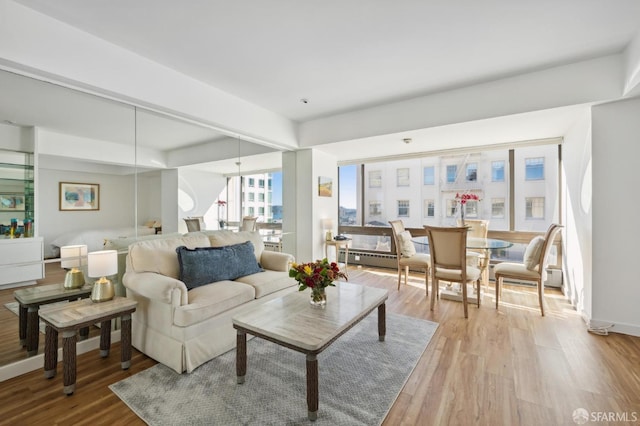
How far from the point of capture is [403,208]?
5.59 m

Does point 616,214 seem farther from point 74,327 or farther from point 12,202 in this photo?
point 12,202

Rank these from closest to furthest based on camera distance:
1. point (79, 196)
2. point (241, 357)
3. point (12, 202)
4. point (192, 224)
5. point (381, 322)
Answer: point (241, 357) < point (12, 202) < point (79, 196) < point (381, 322) < point (192, 224)

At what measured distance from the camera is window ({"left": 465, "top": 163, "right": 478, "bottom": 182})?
494 cm

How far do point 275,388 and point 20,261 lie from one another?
2196 mm

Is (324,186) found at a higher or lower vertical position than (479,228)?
higher

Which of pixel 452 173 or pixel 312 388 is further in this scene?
pixel 452 173

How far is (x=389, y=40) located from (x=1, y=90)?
9.84 ft

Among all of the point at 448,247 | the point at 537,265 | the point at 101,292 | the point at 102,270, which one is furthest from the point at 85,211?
the point at 537,265

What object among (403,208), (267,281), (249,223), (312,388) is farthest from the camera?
(403,208)

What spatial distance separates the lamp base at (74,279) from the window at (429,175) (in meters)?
5.25

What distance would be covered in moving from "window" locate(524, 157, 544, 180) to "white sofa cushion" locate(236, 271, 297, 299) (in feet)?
14.0

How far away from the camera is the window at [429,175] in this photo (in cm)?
532

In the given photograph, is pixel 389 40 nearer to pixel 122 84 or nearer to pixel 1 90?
pixel 122 84

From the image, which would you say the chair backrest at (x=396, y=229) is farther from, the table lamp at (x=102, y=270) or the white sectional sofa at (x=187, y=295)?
the table lamp at (x=102, y=270)
